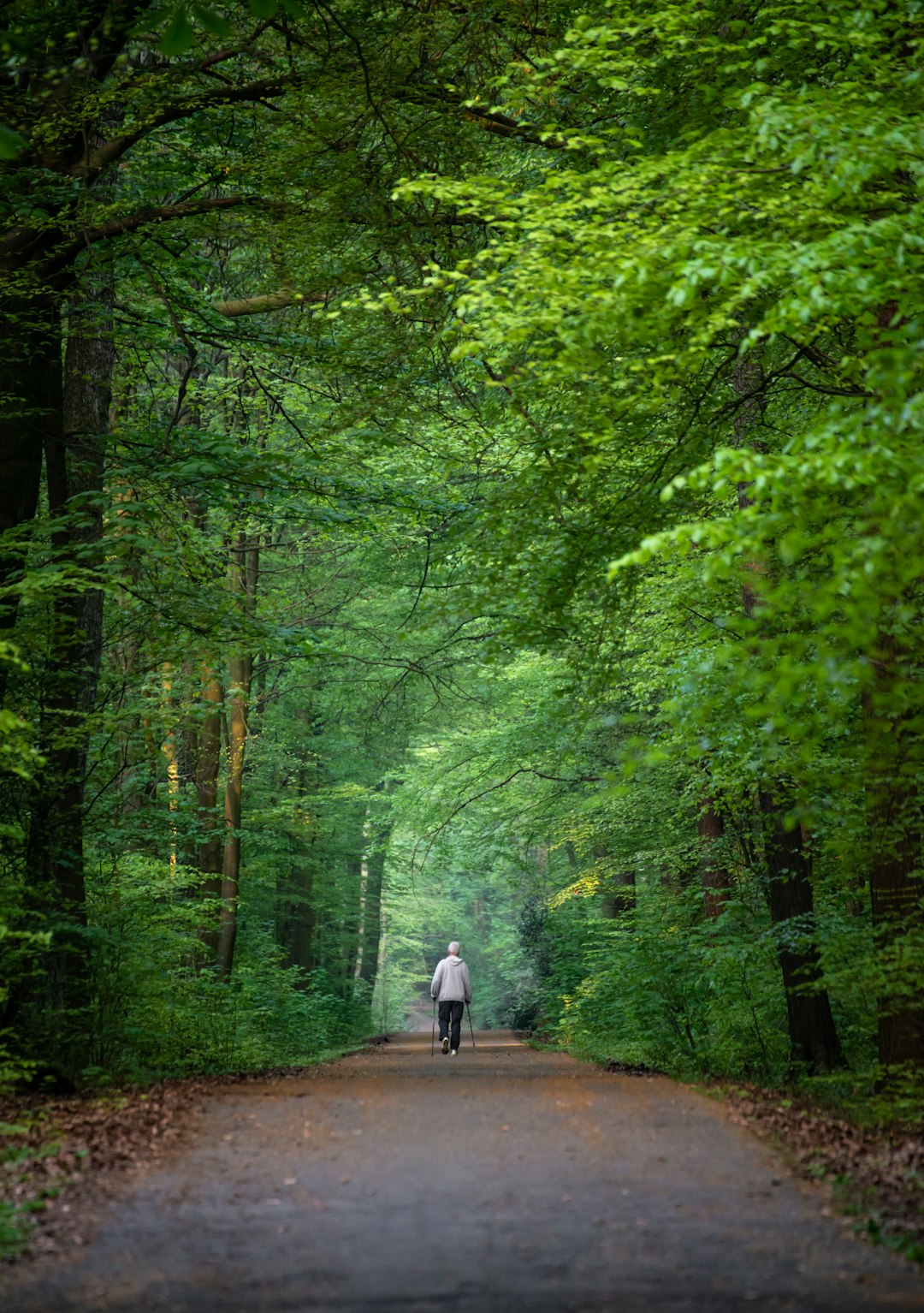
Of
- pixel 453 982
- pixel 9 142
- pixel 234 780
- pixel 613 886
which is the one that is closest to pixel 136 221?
pixel 9 142

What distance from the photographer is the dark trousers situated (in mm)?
18500

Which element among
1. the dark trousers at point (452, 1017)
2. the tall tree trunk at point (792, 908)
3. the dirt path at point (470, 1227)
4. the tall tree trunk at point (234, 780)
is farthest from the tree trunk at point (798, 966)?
the tall tree trunk at point (234, 780)

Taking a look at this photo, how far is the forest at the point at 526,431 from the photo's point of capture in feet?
24.8

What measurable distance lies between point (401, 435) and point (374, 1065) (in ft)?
32.0

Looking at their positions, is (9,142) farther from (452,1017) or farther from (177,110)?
(452,1017)

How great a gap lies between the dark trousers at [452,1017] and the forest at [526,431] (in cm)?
268

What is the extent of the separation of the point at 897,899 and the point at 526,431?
563cm

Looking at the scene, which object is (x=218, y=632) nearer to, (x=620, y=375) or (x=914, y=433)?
(x=620, y=375)

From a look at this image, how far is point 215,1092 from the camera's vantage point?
1035cm

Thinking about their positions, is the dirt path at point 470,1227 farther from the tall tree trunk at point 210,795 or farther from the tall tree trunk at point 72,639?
the tall tree trunk at point 210,795

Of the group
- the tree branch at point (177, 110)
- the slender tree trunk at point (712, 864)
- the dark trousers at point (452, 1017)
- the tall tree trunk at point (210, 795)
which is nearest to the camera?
the tree branch at point (177, 110)

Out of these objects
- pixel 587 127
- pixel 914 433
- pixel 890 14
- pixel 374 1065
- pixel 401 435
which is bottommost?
pixel 374 1065

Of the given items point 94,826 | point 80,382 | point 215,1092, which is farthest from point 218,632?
point 215,1092

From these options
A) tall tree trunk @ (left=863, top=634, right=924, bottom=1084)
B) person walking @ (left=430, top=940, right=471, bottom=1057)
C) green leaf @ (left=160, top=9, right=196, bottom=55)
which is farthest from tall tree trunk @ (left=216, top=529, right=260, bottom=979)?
green leaf @ (left=160, top=9, right=196, bottom=55)
